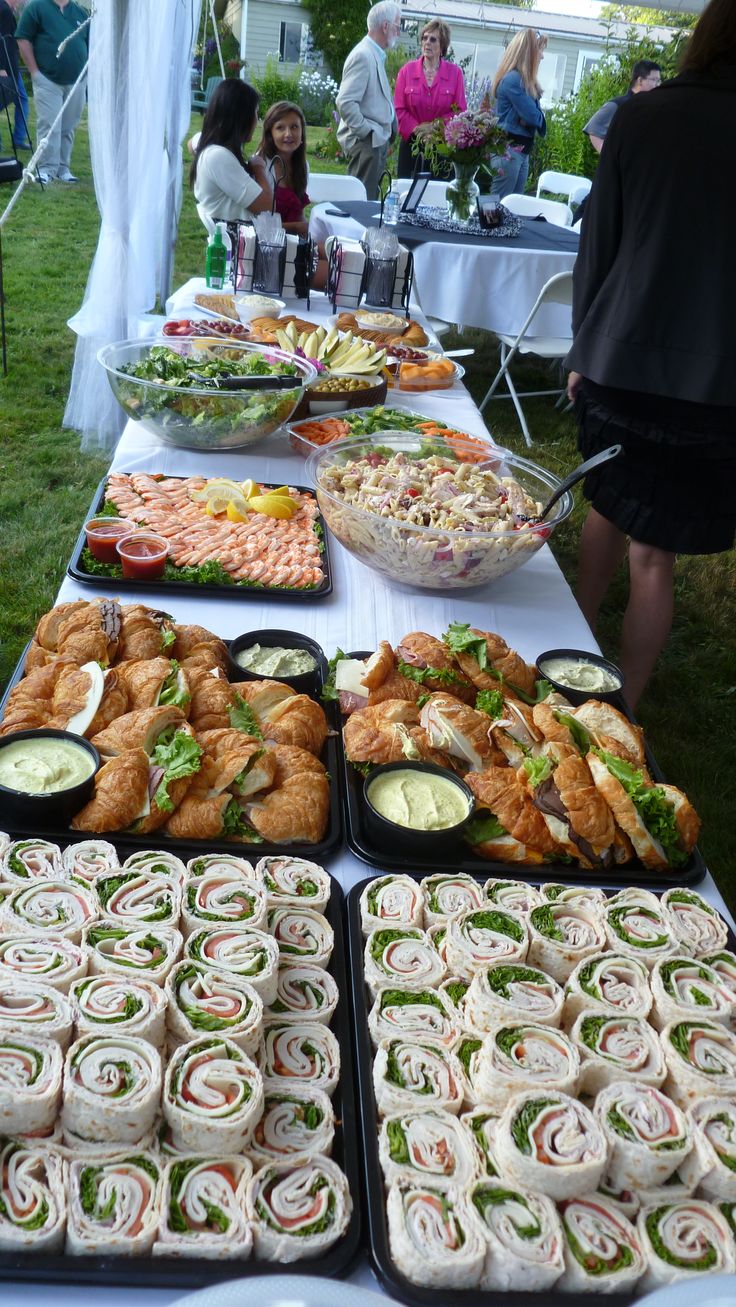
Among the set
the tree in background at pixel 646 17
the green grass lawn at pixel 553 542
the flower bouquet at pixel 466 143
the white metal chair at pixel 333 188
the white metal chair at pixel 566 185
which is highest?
the tree in background at pixel 646 17

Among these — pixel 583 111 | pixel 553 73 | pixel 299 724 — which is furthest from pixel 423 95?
pixel 553 73

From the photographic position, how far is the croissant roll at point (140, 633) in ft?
6.59

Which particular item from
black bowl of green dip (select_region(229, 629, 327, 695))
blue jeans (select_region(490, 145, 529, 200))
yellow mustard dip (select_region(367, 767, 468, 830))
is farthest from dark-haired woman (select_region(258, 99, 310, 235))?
yellow mustard dip (select_region(367, 767, 468, 830))

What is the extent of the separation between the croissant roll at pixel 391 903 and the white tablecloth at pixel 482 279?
5.84m

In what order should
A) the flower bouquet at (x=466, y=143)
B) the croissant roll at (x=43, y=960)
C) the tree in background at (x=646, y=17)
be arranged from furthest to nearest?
1. the tree in background at (x=646, y=17)
2. the flower bouquet at (x=466, y=143)
3. the croissant roll at (x=43, y=960)

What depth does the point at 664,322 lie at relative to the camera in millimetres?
2938

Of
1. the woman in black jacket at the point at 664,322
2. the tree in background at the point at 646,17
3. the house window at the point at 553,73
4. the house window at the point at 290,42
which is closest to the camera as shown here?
the woman in black jacket at the point at 664,322

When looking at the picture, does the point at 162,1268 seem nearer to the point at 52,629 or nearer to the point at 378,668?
the point at 378,668

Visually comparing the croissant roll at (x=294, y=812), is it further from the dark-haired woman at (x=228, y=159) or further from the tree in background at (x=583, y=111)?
the tree in background at (x=583, y=111)

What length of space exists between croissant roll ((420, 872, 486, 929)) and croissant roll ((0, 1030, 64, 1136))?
60 cm

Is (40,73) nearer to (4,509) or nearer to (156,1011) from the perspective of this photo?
(4,509)

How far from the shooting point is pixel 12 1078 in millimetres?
1095

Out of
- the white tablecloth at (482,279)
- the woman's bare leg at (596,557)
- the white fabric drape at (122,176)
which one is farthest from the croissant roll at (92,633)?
the white tablecloth at (482,279)

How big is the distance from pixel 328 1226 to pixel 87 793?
0.81 metres
